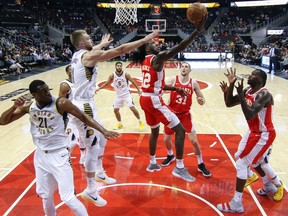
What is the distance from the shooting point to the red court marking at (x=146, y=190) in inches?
153

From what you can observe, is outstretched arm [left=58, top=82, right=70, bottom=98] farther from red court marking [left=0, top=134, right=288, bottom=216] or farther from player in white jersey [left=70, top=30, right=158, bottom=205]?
red court marking [left=0, top=134, right=288, bottom=216]

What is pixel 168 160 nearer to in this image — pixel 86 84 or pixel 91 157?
pixel 91 157

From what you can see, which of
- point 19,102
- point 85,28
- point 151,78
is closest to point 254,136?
point 151,78

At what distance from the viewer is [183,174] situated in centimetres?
473

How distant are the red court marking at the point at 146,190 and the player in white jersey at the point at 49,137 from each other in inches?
36.7

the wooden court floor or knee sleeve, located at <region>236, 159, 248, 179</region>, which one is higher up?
knee sleeve, located at <region>236, 159, 248, 179</region>

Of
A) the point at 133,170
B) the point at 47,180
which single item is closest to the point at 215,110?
the point at 133,170

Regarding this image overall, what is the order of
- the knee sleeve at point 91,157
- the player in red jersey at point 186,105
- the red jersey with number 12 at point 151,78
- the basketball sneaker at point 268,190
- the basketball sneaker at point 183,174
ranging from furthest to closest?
the player in red jersey at point 186,105 → the basketball sneaker at point 183,174 → the red jersey with number 12 at point 151,78 → the basketball sneaker at point 268,190 → the knee sleeve at point 91,157

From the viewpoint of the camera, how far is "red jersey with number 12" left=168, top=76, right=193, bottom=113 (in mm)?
4977

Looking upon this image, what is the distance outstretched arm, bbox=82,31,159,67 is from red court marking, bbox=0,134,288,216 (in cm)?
183

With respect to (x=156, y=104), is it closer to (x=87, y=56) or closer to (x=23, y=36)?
(x=87, y=56)

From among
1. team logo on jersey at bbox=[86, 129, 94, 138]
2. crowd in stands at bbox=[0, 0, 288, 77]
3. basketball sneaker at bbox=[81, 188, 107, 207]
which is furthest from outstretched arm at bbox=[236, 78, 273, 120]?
crowd in stands at bbox=[0, 0, 288, 77]

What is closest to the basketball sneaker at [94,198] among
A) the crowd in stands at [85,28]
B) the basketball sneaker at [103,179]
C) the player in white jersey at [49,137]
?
the basketball sneaker at [103,179]

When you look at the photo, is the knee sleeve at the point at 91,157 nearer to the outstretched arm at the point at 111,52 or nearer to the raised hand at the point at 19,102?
the outstretched arm at the point at 111,52
